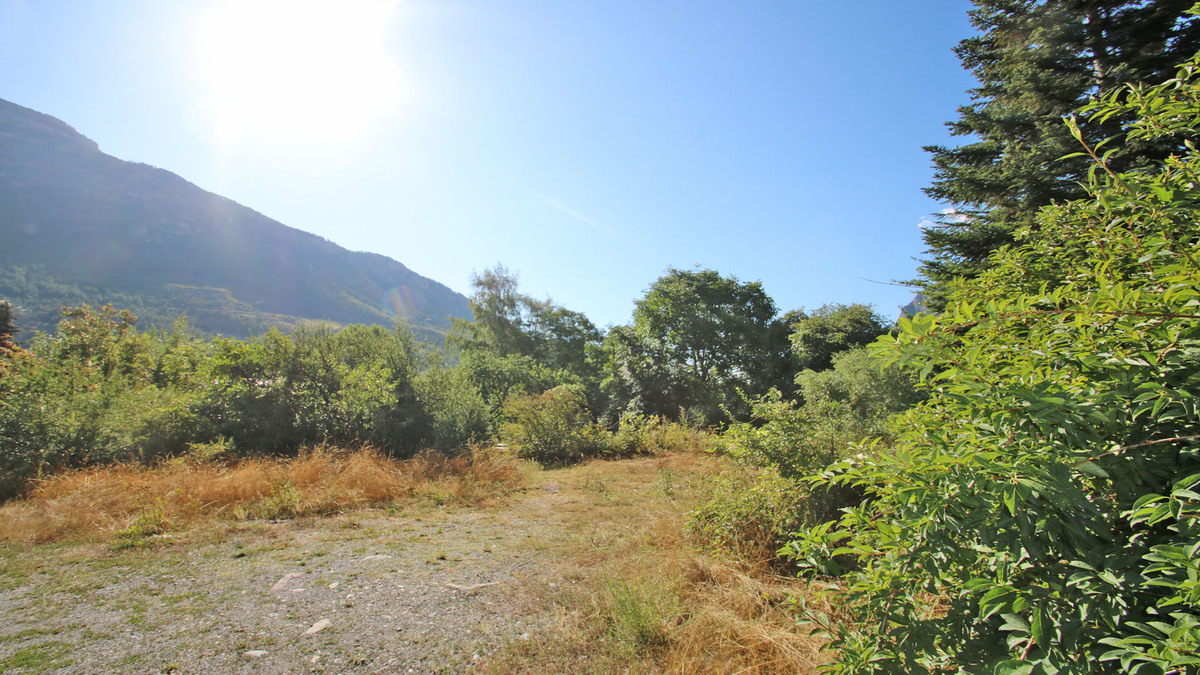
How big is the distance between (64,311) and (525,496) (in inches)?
705

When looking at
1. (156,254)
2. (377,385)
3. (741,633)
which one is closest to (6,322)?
(377,385)

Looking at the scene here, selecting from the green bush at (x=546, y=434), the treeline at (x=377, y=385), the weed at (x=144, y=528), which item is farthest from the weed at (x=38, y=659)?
the green bush at (x=546, y=434)

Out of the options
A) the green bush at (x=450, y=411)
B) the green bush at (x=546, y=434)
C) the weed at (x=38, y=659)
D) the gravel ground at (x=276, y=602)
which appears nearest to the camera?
the weed at (x=38, y=659)

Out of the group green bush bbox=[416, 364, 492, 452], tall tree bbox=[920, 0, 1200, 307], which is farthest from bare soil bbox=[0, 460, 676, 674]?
tall tree bbox=[920, 0, 1200, 307]

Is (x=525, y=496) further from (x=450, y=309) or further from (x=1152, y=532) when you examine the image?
(x=450, y=309)

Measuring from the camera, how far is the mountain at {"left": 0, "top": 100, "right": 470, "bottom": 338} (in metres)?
75.1

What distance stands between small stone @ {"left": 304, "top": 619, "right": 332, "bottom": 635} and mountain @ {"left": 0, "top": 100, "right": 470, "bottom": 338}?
7708 centimetres

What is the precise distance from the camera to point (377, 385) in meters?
10.3

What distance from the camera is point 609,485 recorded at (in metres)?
8.41

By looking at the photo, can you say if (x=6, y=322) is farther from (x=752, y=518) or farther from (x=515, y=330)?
(x=752, y=518)

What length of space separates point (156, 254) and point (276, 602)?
427ft

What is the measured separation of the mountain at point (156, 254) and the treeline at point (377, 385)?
210ft

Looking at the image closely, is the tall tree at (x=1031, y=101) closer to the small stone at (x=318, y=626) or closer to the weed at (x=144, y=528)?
the small stone at (x=318, y=626)

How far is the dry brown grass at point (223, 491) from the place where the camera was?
5137 millimetres
